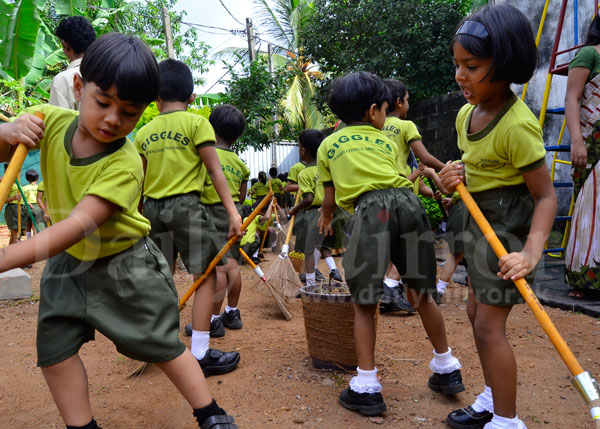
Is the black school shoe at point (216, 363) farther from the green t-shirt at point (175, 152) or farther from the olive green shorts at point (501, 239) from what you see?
the olive green shorts at point (501, 239)

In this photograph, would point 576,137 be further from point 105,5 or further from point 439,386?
point 105,5

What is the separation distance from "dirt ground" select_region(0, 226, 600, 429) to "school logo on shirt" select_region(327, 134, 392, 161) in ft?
3.95

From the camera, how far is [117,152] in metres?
1.68

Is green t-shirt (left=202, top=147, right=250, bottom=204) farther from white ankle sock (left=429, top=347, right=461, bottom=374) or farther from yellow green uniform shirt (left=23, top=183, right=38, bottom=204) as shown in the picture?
yellow green uniform shirt (left=23, top=183, right=38, bottom=204)

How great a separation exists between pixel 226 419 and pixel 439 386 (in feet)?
3.55

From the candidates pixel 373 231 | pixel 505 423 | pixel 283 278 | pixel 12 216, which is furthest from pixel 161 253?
pixel 12 216

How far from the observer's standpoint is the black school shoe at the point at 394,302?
12.8ft

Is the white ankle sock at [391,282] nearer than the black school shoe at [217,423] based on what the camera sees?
No

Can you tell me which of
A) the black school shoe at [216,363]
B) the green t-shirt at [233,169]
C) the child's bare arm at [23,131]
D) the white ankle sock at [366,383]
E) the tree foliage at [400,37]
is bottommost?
the black school shoe at [216,363]

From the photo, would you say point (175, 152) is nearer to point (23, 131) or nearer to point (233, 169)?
point (233, 169)

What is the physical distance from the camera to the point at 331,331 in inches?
106

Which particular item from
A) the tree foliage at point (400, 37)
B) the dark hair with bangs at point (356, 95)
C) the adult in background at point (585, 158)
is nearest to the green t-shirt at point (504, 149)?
the dark hair with bangs at point (356, 95)

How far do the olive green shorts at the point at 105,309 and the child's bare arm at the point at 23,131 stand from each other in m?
0.43

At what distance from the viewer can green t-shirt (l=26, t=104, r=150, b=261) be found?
164cm
